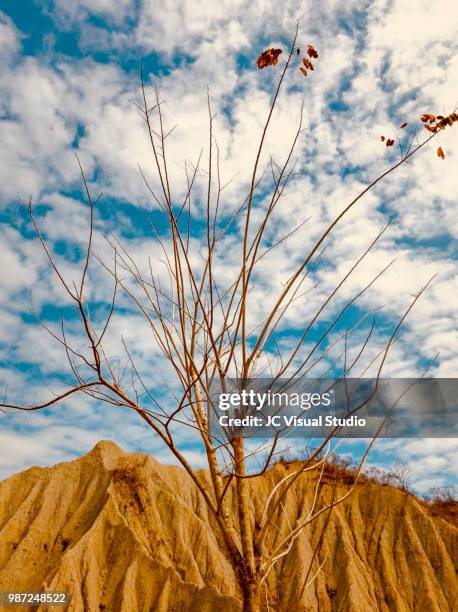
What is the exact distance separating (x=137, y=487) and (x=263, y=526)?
33974mm

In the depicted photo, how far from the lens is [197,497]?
118ft

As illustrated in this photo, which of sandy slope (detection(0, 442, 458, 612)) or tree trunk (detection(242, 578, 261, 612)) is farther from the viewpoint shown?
sandy slope (detection(0, 442, 458, 612))

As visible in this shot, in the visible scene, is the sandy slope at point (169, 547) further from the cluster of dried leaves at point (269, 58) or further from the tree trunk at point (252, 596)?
the cluster of dried leaves at point (269, 58)

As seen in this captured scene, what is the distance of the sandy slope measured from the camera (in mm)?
26266

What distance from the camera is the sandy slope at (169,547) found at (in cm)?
2627

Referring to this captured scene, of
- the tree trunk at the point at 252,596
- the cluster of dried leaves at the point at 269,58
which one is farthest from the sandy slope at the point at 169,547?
the cluster of dried leaves at the point at 269,58

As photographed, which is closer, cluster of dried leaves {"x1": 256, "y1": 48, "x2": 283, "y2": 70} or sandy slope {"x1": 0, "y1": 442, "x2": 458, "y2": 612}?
cluster of dried leaves {"x1": 256, "y1": 48, "x2": 283, "y2": 70}

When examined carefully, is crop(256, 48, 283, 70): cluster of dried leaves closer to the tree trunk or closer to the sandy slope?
the tree trunk

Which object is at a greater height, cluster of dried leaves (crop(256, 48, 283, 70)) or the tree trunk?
cluster of dried leaves (crop(256, 48, 283, 70))

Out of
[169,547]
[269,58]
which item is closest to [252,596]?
[269,58]

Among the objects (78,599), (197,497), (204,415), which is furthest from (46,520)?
(204,415)

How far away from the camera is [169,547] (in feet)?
99.1

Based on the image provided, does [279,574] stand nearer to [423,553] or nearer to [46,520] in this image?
[423,553]

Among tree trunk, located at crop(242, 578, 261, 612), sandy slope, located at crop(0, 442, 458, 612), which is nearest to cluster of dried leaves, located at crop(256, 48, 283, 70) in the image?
tree trunk, located at crop(242, 578, 261, 612)
